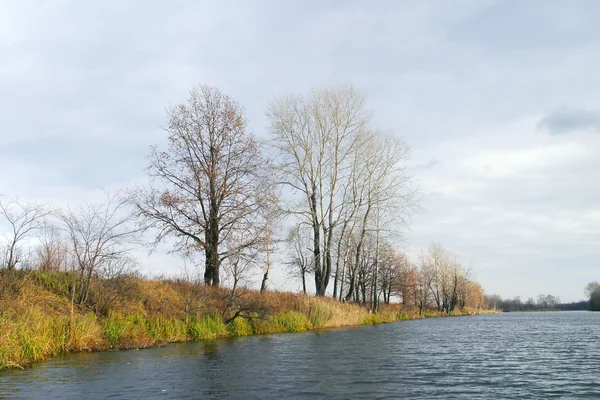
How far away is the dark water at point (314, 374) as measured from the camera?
10203 millimetres

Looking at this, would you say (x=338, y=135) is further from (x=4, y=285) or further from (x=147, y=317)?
(x=4, y=285)

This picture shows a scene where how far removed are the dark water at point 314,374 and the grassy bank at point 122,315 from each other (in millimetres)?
992

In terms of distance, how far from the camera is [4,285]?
53.1 feet

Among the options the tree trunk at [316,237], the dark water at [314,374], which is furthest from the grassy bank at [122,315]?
the tree trunk at [316,237]

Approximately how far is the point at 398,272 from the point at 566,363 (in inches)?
1958

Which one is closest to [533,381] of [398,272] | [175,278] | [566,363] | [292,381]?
[566,363]

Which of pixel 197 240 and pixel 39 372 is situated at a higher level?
pixel 197 240

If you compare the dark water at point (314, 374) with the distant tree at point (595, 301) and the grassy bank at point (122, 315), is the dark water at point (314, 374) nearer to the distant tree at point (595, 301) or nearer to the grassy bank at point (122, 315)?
the grassy bank at point (122, 315)

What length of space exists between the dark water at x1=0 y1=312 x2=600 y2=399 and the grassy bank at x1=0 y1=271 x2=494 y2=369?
0.99 meters

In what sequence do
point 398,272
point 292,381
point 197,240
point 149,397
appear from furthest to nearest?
1. point 398,272
2. point 197,240
3. point 292,381
4. point 149,397

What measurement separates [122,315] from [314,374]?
34.1 feet

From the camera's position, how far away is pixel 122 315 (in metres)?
19.6

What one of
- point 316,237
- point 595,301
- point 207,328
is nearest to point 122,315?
point 207,328

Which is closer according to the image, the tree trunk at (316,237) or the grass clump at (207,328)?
the grass clump at (207,328)
